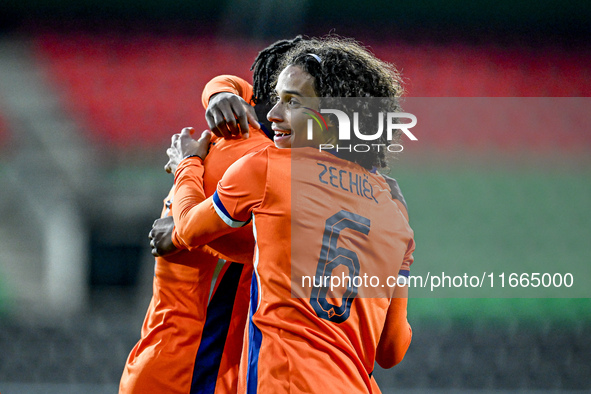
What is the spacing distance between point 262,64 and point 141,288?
7.60ft

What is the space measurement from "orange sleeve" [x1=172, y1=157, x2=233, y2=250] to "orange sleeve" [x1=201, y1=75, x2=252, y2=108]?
0.23m

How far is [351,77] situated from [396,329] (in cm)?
62

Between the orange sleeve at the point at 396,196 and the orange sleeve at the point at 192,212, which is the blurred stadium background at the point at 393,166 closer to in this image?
the orange sleeve at the point at 396,196

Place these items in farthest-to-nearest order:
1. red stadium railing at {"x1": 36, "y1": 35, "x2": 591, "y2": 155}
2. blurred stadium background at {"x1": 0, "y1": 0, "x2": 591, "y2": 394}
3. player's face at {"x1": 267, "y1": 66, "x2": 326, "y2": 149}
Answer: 1. red stadium railing at {"x1": 36, "y1": 35, "x2": 591, "y2": 155}
2. blurred stadium background at {"x1": 0, "y1": 0, "x2": 591, "y2": 394}
3. player's face at {"x1": 267, "y1": 66, "x2": 326, "y2": 149}

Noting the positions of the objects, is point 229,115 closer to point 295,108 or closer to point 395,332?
point 295,108

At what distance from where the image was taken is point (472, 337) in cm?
320

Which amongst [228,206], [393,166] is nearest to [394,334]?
[228,206]

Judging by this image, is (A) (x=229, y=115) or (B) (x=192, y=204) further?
(A) (x=229, y=115)

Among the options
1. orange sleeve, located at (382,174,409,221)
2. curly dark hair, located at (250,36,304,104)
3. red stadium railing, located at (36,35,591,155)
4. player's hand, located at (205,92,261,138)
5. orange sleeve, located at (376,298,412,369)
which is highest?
red stadium railing, located at (36,35,591,155)

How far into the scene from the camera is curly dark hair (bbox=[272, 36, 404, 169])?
1.23 metres

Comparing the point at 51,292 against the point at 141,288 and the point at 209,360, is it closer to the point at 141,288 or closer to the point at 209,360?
the point at 141,288

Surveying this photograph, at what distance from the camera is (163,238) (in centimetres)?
137

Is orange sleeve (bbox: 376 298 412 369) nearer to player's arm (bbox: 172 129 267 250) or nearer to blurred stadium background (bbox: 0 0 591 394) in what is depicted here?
player's arm (bbox: 172 129 267 250)

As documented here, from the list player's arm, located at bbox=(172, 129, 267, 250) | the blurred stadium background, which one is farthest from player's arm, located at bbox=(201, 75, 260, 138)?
the blurred stadium background
